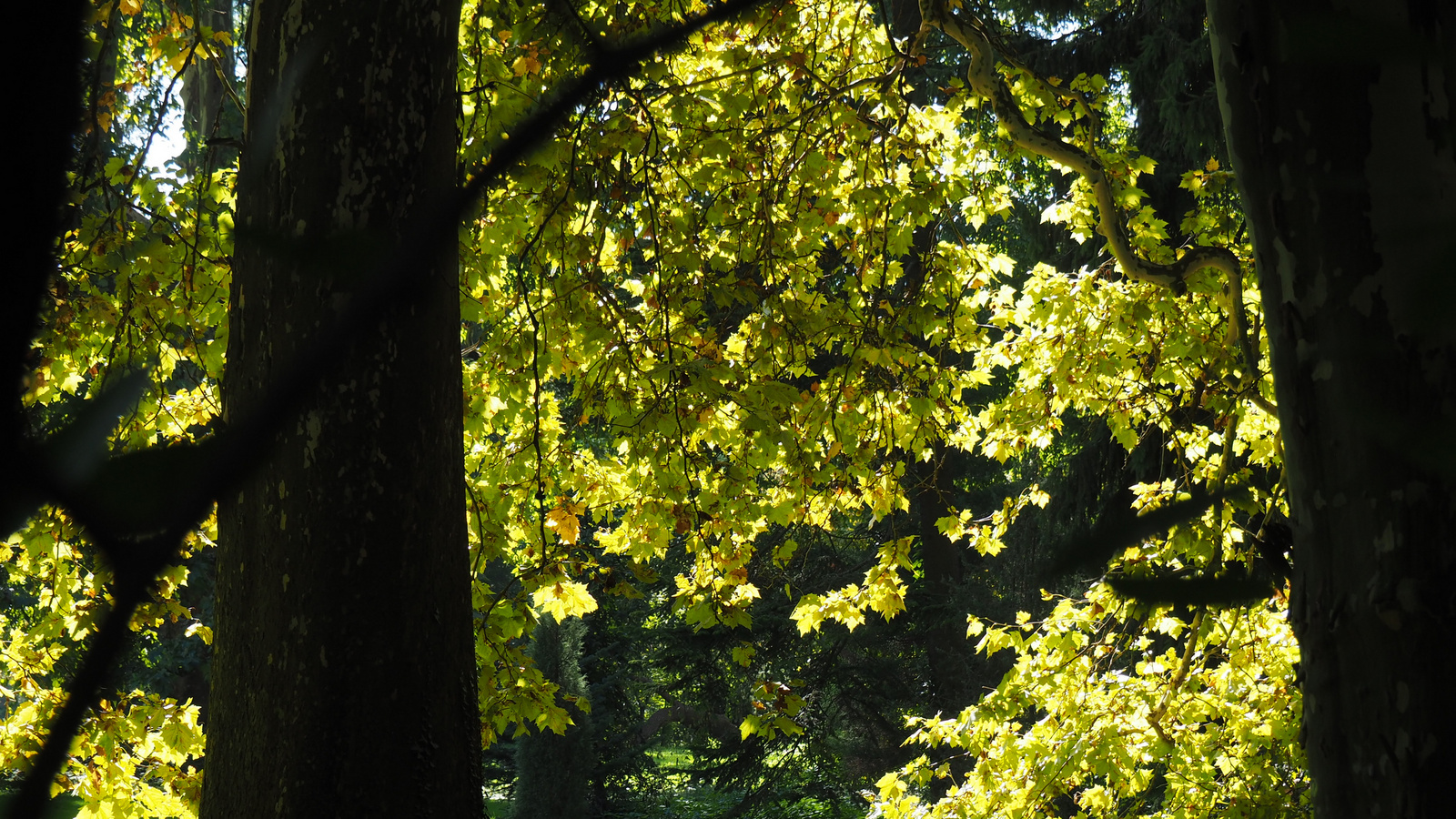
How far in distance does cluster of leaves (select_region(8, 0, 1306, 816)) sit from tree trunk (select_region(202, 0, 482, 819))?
1225 mm

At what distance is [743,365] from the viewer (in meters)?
4.77

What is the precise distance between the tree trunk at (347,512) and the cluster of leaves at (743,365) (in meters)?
1.23

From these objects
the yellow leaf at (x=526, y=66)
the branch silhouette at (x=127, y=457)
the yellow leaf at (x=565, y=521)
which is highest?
the yellow leaf at (x=526, y=66)

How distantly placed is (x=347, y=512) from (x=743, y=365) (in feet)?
9.21

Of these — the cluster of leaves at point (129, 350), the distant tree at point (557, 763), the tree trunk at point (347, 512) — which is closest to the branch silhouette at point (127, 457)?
the tree trunk at point (347, 512)

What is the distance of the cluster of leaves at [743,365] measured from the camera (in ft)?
12.6

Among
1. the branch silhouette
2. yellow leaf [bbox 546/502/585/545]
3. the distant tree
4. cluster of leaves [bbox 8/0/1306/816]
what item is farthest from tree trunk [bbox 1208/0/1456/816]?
the distant tree

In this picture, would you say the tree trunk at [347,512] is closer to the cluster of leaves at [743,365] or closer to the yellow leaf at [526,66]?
the cluster of leaves at [743,365]

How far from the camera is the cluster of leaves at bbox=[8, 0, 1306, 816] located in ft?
12.6

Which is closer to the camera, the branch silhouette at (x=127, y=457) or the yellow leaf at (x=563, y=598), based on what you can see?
the branch silhouette at (x=127, y=457)

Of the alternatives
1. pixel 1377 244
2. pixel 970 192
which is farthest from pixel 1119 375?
pixel 1377 244

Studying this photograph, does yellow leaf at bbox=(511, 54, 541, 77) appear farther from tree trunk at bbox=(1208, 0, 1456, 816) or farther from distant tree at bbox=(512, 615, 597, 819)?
distant tree at bbox=(512, 615, 597, 819)

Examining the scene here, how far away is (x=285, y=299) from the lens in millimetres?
2131

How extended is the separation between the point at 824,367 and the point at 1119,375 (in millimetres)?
7119
